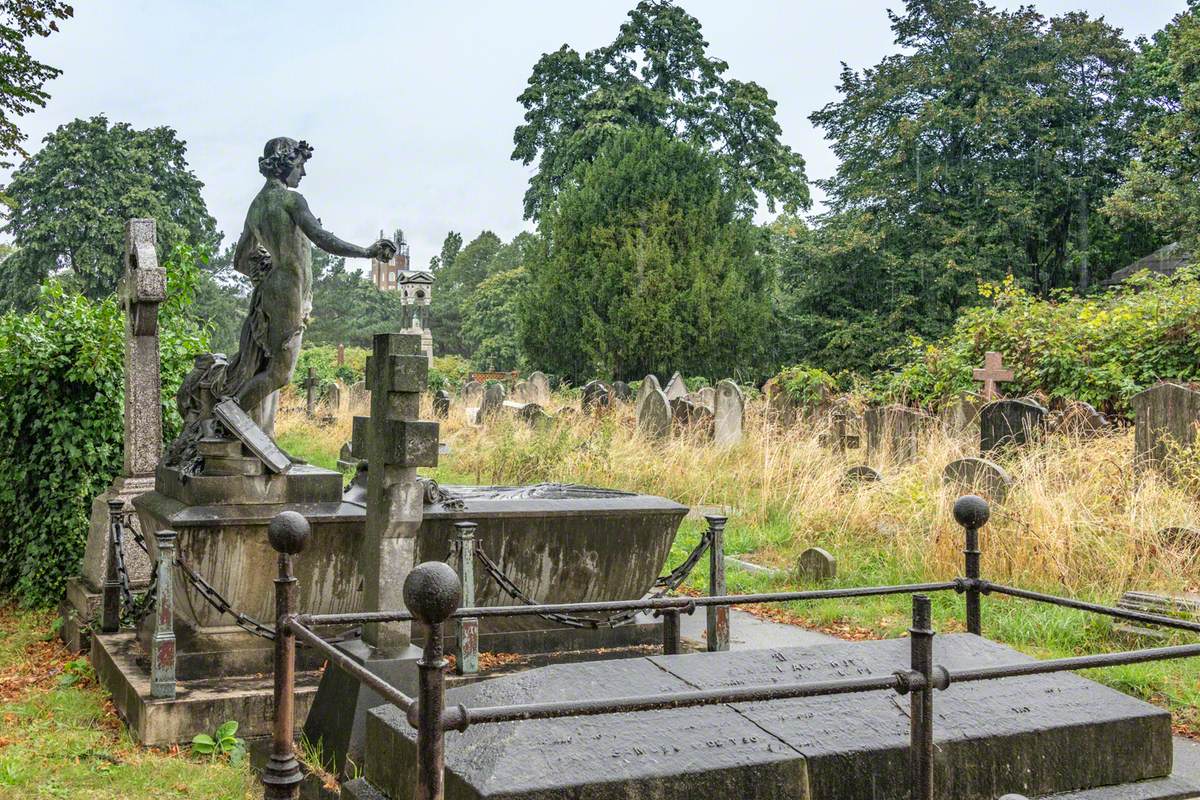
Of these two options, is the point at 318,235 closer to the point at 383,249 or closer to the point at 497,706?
the point at 383,249

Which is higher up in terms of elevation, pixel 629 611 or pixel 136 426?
pixel 136 426

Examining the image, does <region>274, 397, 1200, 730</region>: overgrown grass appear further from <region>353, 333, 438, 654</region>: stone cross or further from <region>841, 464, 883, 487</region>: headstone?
<region>353, 333, 438, 654</region>: stone cross

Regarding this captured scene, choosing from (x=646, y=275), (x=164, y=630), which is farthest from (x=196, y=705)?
(x=646, y=275)

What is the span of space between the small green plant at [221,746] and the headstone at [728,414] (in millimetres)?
10185

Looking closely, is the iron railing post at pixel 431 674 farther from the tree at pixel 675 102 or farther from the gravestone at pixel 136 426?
the tree at pixel 675 102

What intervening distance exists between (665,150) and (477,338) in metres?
27.3

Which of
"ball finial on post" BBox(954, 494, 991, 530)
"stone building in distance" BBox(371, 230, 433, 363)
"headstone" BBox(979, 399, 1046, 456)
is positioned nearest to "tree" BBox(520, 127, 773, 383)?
"stone building in distance" BBox(371, 230, 433, 363)

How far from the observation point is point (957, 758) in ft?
9.45

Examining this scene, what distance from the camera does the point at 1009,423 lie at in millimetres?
10695

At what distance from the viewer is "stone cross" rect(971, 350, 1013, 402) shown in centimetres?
1410

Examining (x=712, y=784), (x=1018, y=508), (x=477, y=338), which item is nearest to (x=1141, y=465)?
(x=1018, y=508)

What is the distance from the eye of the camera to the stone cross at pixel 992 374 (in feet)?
46.3

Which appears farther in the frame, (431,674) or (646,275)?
(646,275)

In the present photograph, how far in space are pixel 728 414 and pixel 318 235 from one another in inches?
425
